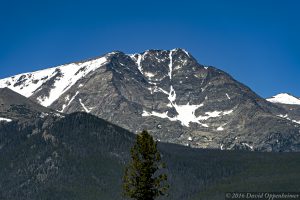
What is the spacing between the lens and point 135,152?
96188 mm

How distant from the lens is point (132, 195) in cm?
9344

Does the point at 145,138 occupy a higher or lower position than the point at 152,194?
higher

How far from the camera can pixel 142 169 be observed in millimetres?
95875

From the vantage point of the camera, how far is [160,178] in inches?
3745

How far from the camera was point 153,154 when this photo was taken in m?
95.9

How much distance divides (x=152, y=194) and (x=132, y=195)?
3114 mm

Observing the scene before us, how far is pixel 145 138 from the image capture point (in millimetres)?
96000

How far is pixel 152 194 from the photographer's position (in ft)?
312

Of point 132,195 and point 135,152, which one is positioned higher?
point 135,152

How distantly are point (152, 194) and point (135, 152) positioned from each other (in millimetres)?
5951

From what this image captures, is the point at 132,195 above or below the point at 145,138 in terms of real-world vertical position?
below

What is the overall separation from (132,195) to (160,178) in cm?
447

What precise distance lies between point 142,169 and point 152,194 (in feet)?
11.6
